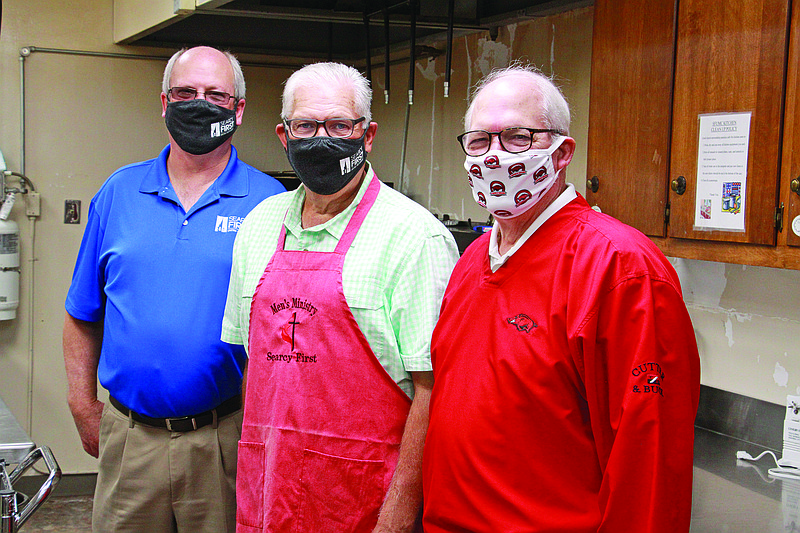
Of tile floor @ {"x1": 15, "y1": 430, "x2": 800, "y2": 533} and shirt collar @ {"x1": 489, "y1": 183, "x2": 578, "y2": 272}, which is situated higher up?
shirt collar @ {"x1": 489, "y1": 183, "x2": 578, "y2": 272}

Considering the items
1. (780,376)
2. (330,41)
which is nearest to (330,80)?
(780,376)

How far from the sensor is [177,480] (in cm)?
197

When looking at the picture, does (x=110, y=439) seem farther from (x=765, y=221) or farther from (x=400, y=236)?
(x=765, y=221)

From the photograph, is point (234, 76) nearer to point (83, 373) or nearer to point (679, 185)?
point (83, 373)

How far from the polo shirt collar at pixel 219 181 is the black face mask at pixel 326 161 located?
440 mm

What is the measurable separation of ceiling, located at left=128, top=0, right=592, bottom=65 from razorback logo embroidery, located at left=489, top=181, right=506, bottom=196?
1479 millimetres

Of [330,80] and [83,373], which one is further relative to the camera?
[83,373]

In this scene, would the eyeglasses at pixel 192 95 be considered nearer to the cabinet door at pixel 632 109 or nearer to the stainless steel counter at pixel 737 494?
the cabinet door at pixel 632 109

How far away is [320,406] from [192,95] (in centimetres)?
99

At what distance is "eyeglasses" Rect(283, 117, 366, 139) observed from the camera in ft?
5.38

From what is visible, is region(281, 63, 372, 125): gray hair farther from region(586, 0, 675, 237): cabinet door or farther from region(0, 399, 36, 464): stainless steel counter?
region(0, 399, 36, 464): stainless steel counter

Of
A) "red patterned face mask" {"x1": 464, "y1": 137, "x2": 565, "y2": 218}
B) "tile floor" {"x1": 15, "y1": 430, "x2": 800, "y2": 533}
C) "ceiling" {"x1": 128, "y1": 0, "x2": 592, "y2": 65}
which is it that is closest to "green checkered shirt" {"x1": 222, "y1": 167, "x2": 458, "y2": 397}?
"red patterned face mask" {"x1": 464, "y1": 137, "x2": 565, "y2": 218}

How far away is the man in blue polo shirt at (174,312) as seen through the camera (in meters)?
1.93

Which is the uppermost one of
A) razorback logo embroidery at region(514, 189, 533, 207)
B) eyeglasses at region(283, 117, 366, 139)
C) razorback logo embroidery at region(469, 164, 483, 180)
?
eyeglasses at region(283, 117, 366, 139)
